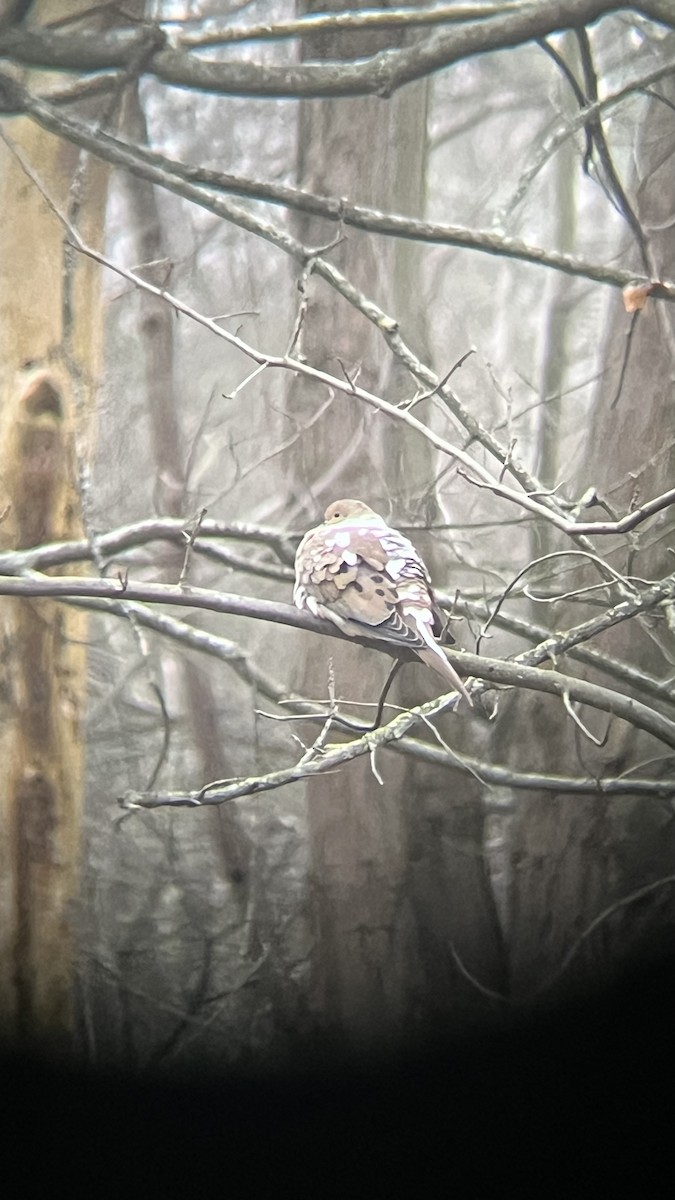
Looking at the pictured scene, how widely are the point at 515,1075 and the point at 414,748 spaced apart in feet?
1.74

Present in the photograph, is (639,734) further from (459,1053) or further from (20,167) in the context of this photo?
(20,167)

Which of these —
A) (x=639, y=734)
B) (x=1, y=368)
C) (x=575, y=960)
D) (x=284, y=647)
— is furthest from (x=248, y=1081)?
(x=1, y=368)

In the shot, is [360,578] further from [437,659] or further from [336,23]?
[336,23]

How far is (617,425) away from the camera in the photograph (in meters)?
1.49

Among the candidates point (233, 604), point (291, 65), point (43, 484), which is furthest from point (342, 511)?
point (291, 65)

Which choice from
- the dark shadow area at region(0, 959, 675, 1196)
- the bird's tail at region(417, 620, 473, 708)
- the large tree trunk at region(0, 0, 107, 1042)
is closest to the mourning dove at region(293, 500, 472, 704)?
the bird's tail at region(417, 620, 473, 708)

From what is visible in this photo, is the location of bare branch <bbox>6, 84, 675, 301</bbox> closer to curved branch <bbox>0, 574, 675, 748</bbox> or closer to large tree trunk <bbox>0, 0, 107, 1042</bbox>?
large tree trunk <bbox>0, 0, 107, 1042</bbox>

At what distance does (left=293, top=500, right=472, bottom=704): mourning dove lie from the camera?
132 centimetres

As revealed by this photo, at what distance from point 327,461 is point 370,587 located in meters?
0.21

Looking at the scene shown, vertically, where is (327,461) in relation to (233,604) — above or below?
above

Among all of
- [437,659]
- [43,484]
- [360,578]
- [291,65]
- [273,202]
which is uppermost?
[291,65]

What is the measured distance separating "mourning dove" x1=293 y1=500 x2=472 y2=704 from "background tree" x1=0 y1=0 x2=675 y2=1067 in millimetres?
47

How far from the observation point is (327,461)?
1.43m

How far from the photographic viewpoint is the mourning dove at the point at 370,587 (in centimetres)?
132
